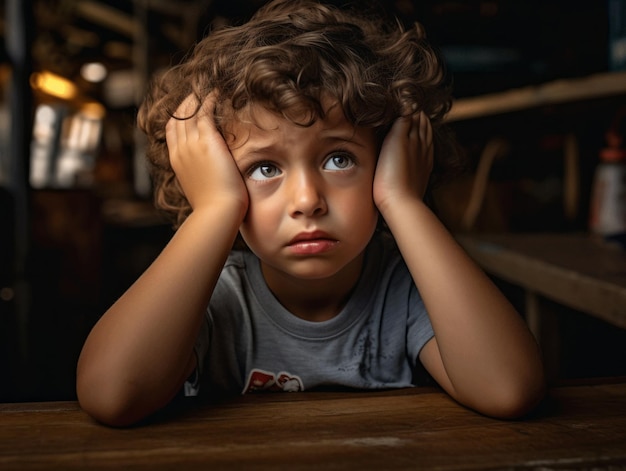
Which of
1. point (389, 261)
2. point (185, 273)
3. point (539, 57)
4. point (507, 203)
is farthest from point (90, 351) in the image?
point (507, 203)

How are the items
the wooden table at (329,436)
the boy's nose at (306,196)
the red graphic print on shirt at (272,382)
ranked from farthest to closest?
1. the red graphic print on shirt at (272,382)
2. the boy's nose at (306,196)
3. the wooden table at (329,436)

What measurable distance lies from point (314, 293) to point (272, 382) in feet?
0.49

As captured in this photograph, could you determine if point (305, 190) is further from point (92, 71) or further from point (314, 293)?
point (92, 71)

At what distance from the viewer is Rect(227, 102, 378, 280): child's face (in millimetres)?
850

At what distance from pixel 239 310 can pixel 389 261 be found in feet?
0.87

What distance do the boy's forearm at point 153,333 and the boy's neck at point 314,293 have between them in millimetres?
196

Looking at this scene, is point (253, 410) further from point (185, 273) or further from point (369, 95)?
point (369, 95)

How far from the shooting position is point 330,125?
0.87 meters

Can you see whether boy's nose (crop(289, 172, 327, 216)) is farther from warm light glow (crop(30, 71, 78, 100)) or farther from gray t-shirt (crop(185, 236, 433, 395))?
warm light glow (crop(30, 71, 78, 100))

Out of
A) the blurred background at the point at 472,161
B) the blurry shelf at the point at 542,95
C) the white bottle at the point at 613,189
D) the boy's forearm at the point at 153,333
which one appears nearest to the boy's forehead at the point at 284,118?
the boy's forearm at the point at 153,333

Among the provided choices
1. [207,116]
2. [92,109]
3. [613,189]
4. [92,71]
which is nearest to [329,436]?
[207,116]

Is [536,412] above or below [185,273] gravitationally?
below

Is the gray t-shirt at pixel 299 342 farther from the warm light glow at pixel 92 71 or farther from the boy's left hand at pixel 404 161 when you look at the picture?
the warm light glow at pixel 92 71

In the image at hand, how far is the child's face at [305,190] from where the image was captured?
2.79 feet
